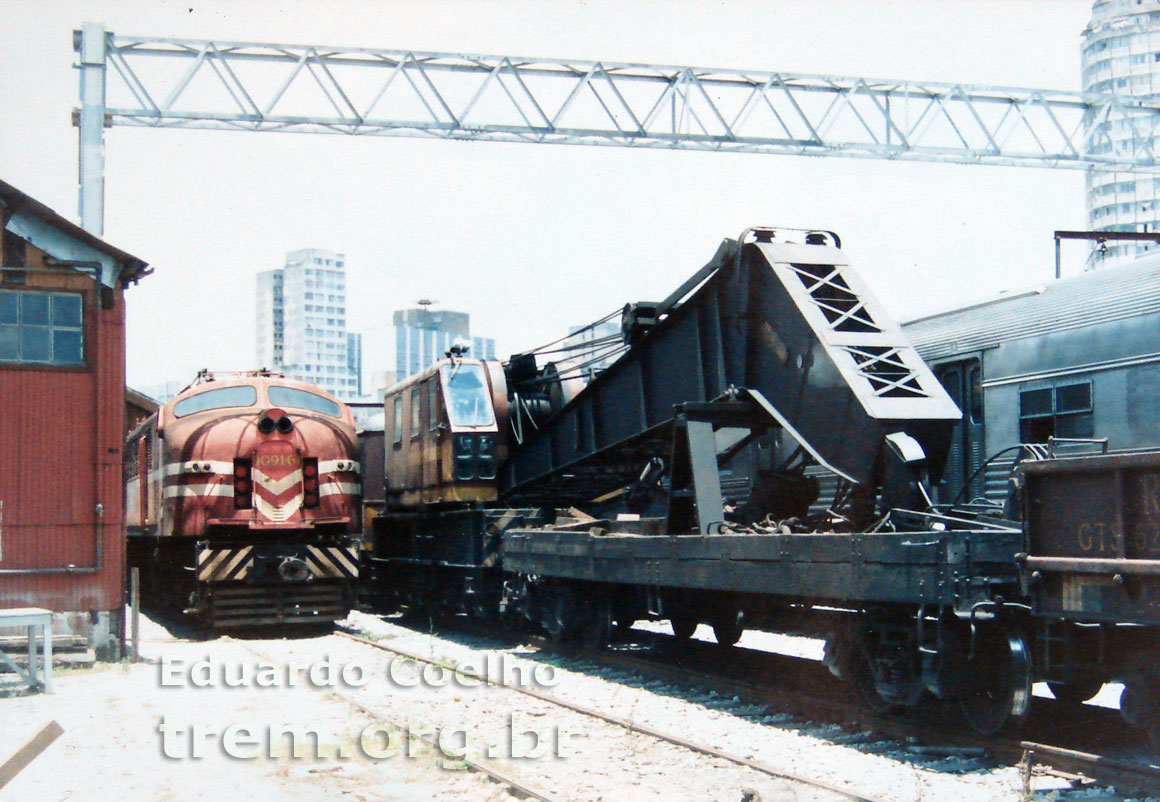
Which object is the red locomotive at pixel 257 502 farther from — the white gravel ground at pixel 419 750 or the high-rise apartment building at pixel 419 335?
the high-rise apartment building at pixel 419 335

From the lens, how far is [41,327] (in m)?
13.2

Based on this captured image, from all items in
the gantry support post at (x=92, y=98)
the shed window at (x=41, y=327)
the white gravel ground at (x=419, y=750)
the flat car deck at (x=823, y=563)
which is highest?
the gantry support post at (x=92, y=98)

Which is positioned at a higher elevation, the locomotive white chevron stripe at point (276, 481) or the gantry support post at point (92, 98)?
the gantry support post at point (92, 98)

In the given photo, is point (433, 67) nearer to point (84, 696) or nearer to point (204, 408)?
point (204, 408)

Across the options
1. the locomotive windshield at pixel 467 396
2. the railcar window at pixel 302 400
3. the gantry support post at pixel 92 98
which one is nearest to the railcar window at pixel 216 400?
the railcar window at pixel 302 400

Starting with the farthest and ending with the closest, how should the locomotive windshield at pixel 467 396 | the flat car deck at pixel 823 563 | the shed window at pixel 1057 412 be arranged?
the locomotive windshield at pixel 467 396
the shed window at pixel 1057 412
the flat car deck at pixel 823 563

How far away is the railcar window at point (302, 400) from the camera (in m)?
17.5

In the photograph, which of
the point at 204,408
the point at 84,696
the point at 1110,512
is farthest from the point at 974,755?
the point at 204,408

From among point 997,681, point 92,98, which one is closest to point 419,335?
point 92,98

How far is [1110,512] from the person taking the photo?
21.8 feet

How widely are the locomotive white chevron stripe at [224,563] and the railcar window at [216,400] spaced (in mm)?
2081

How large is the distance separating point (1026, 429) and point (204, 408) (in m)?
10.9

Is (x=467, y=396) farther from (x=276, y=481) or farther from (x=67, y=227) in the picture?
(x=67, y=227)

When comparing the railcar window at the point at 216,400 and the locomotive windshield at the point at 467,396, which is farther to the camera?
the railcar window at the point at 216,400
